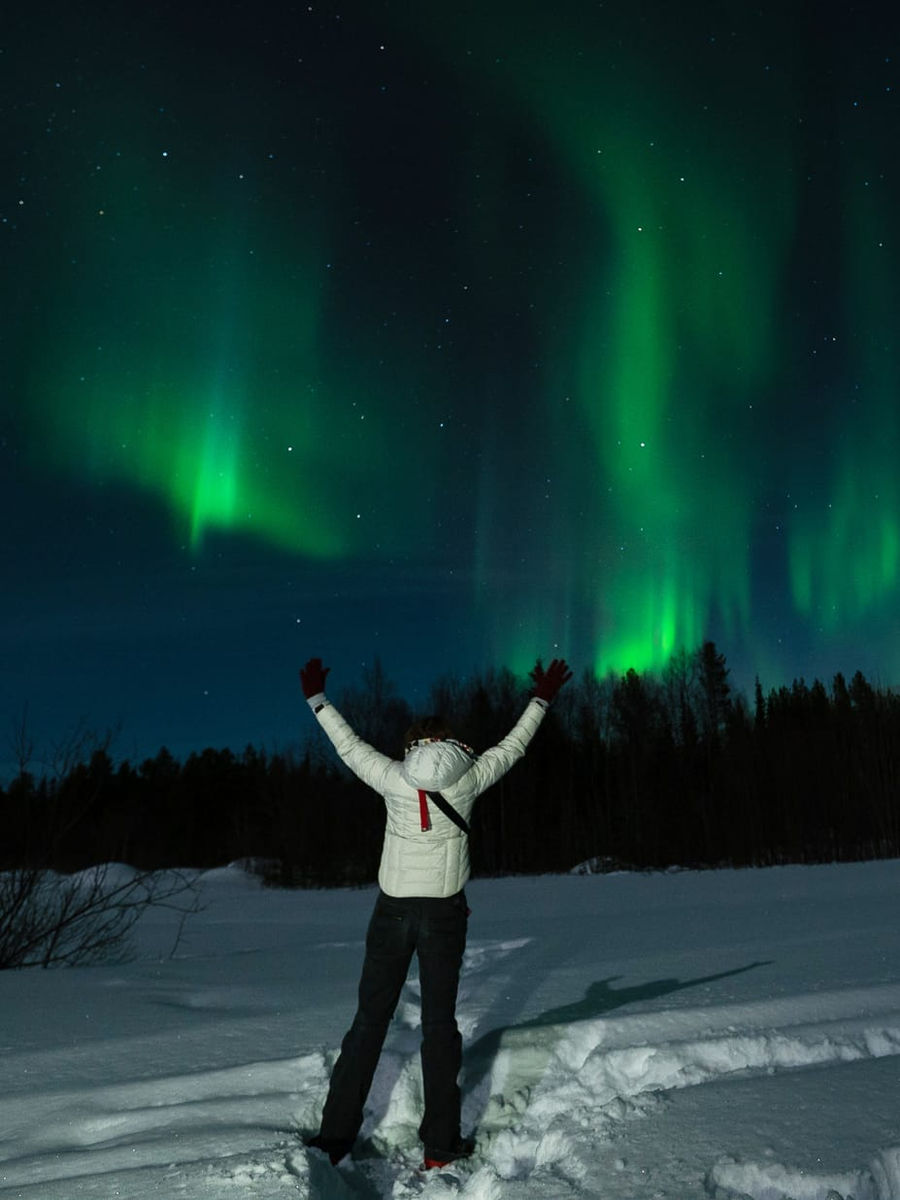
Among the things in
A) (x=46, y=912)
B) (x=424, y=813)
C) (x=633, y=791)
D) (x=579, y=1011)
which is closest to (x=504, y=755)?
(x=424, y=813)

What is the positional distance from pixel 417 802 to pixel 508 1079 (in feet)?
6.09

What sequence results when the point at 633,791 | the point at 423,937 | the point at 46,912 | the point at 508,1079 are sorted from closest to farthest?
1. the point at 423,937
2. the point at 508,1079
3. the point at 46,912
4. the point at 633,791

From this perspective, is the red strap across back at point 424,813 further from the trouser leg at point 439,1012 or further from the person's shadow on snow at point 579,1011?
the person's shadow on snow at point 579,1011

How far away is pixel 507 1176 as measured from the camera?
12.3 ft

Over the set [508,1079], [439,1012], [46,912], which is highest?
[439,1012]

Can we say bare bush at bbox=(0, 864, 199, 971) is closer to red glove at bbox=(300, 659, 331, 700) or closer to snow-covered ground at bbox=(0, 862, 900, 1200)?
snow-covered ground at bbox=(0, 862, 900, 1200)

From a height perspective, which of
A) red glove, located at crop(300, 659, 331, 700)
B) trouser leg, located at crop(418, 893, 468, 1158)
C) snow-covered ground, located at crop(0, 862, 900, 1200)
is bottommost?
snow-covered ground, located at crop(0, 862, 900, 1200)

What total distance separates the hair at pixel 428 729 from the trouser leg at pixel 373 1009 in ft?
2.38

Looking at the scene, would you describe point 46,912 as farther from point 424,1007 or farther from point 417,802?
point 417,802

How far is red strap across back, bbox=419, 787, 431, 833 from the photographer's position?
4074 mm

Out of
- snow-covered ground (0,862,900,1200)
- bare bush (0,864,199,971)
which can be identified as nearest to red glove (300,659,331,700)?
snow-covered ground (0,862,900,1200)

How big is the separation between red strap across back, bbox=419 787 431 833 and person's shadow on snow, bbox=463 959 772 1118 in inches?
66.9

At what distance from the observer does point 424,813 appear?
13.4 ft

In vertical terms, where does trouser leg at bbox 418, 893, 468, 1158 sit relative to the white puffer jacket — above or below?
below
